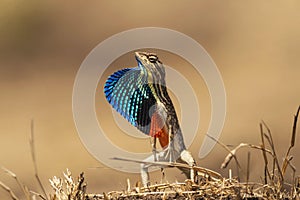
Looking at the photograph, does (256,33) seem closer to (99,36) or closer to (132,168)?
Answer: (99,36)

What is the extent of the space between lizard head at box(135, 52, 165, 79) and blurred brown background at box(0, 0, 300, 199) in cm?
467

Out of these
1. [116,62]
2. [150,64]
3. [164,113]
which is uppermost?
[116,62]

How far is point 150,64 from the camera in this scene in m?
3.27

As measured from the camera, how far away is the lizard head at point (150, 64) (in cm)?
327

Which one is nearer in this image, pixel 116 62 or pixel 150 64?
pixel 150 64

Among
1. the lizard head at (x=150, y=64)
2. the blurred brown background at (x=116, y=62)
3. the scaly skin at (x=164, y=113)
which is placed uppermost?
the blurred brown background at (x=116, y=62)

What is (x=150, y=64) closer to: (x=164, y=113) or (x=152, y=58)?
(x=152, y=58)

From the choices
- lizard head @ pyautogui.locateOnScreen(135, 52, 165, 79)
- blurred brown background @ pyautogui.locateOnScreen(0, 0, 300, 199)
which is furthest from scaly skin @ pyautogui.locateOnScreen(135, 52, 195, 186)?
blurred brown background @ pyautogui.locateOnScreen(0, 0, 300, 199)

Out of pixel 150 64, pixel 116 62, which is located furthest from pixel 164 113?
pixel 116 62

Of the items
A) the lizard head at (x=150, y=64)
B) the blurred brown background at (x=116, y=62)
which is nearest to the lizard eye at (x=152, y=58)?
the lizard head at (x=150, y=64)

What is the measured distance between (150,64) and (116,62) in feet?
30.1

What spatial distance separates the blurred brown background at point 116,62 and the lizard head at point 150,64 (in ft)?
15.3

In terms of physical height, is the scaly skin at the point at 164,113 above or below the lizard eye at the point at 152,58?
below

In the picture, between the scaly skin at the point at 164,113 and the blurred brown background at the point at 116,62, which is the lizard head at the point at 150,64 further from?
the blurred brown background at the point at 116,62
